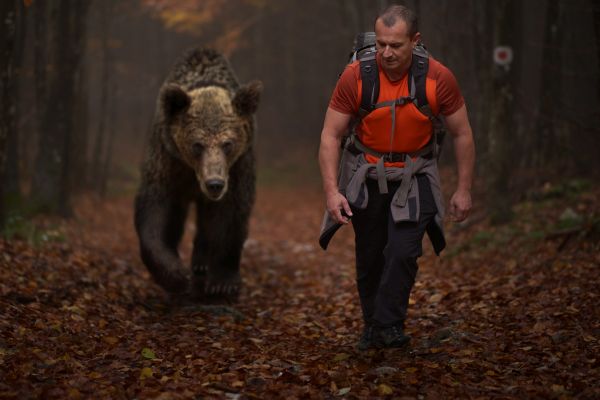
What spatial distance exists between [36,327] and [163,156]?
253 centimetres

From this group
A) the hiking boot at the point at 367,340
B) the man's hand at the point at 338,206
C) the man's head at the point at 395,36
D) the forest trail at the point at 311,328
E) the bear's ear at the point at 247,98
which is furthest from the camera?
the bear's ear at the point at 247,98

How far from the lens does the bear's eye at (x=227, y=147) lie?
7074 mm

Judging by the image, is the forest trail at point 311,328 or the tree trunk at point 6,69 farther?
the tree trunk at point 6,69

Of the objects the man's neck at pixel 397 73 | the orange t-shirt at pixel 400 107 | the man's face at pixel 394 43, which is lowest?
the orange t-shirt at pixel 400 107

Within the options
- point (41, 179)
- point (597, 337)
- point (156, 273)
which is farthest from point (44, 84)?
point (597, 337)

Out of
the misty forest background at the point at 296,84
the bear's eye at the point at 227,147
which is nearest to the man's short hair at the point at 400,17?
the bear's eye at the point at 227,147

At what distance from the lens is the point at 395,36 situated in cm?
462

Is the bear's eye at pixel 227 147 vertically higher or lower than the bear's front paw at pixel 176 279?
higher

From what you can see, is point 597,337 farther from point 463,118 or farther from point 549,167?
point 549,167

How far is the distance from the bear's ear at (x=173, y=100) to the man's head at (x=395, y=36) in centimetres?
290

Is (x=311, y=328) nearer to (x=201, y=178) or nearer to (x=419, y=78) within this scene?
(x=201, y=178)

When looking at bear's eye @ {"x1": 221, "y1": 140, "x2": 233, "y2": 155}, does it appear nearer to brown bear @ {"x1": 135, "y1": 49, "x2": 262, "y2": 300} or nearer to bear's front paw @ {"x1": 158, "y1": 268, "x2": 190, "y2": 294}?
brown bear @ {"x1": 135, "y1": 49, "x2": 262, "y2": 300}

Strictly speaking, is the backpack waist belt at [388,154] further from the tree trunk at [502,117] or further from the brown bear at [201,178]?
the tree trunk at [502,117]

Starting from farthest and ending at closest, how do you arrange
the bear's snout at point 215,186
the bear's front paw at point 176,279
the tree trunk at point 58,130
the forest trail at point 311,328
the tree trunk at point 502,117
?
the tree trunk at point 58,130 < the tree trunk at point 502,117 < the bear's front paw at point 176,279 < the bear's snout at point 215,186 < the forest trail at point 311,328
